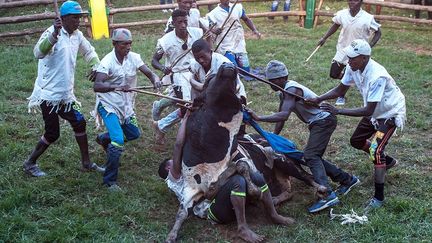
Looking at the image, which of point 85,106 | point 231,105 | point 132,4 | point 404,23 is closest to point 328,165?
point 231,105

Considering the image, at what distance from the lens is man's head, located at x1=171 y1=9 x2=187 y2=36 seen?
6820 millimetres

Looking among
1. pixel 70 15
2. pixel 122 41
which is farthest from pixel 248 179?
pixel 70 15

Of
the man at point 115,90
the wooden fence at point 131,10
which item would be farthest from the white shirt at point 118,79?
the wooden fence at point 131,10

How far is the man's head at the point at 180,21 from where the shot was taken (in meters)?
6.82

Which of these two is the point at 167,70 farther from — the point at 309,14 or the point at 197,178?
the point at 309,14

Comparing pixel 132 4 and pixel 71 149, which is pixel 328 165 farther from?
pixel 132 4

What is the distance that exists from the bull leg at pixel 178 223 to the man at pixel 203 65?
3.92ft

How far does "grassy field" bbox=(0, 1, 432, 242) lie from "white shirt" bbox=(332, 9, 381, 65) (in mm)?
882

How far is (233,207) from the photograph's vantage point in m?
4.95

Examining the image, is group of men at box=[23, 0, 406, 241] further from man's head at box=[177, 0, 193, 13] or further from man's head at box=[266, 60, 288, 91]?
man's head at box=[177, 0, 193, 13]

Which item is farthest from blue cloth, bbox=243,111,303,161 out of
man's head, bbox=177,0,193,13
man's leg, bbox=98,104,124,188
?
man's head, bbox=177,0,193,13

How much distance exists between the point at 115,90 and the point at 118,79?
0.32m

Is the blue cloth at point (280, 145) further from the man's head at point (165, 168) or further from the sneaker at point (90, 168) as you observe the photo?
the sneaker at point (90, 168)

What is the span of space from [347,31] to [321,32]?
206 inches
